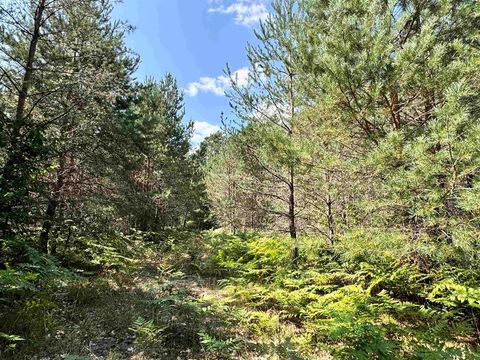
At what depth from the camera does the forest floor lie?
4.24m

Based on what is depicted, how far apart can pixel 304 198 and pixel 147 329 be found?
5.18 meters

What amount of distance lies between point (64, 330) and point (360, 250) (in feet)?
16.8

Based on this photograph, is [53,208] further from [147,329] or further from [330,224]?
[330,224]

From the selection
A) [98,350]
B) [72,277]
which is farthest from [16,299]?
[98,350]

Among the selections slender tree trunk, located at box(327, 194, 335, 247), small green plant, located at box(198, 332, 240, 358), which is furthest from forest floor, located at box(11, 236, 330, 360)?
slender tree trunk, located at box(327, 194, 335, 247)

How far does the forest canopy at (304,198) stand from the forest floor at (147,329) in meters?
0.04

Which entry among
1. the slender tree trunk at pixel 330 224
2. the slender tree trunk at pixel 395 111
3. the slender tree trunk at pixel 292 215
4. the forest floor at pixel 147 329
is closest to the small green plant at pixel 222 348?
the forest floor at pixel 147 329

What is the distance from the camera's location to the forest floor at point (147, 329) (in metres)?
4.24

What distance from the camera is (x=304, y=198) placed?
8.16 m

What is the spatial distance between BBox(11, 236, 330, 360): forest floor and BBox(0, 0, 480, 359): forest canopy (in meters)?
0.04

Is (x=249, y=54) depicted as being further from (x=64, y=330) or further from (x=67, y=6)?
(x=64, y=330)

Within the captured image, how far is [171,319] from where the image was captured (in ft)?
17.7

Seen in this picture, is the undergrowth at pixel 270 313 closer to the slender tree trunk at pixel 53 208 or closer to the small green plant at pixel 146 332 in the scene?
the small green plant at pixel 146 332

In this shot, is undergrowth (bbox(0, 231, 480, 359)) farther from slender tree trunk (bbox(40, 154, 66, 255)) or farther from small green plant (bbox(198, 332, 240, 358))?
slender tree trunk (bbox(40, 154, 66, 255))
